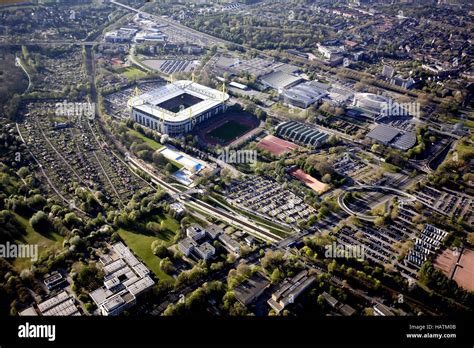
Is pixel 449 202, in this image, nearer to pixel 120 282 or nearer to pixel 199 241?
pixel 199 241

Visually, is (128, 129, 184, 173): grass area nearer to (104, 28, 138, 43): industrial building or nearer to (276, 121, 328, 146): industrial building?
(276, 121, 328, 146): industrial building

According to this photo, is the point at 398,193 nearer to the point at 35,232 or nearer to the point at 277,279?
the point at 277,279

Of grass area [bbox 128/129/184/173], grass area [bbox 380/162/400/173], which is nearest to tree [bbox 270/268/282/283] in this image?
grass area [bbox 128/129/184/173]

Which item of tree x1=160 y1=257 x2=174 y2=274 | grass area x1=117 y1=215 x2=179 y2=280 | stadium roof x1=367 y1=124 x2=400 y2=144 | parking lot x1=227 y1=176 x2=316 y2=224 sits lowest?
grass area x1=117 y1=215 x2=179 y2=280

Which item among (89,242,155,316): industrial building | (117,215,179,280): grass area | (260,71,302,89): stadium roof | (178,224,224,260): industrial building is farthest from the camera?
(260,71,302,89): stadium roof

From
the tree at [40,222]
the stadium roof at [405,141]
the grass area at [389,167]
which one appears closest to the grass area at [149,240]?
the tree at [40,222]

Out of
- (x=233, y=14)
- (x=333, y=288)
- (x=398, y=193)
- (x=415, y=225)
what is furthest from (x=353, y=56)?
(x=333, y=288)
